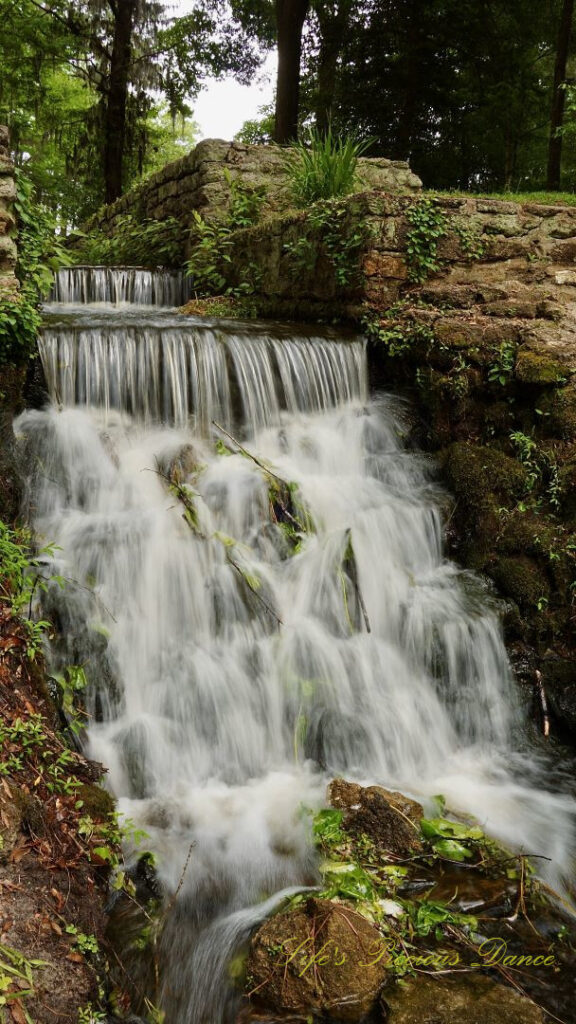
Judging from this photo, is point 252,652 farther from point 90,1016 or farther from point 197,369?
point 197,369

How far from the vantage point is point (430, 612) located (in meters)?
5.02

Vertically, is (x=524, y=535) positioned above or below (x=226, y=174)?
below

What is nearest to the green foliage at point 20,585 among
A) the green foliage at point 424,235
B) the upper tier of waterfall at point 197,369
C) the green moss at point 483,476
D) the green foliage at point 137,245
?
the upper tier of waterfall at point 197,369

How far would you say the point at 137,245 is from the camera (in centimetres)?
1139

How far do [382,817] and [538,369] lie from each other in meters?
4.30

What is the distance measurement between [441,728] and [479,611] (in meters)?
1.00

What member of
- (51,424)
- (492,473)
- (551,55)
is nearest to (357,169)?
(492,473)

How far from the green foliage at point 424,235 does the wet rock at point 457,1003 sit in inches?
251

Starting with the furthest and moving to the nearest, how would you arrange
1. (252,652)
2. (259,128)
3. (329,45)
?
(259,128), (329,45), (252,652)

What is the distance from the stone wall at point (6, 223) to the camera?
4871mm

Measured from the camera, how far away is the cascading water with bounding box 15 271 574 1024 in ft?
11.7

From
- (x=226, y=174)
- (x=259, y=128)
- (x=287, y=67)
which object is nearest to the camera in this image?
(x=226, y=174)

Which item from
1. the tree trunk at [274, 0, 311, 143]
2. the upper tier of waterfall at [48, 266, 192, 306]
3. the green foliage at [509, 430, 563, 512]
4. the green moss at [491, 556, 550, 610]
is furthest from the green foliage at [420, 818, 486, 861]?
the tree trunk at [274, 0, 311, 143]

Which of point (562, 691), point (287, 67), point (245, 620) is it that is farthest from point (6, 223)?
point (287, 67)
